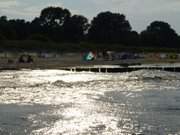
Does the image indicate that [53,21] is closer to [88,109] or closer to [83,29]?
[83,29]

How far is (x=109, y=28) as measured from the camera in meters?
144

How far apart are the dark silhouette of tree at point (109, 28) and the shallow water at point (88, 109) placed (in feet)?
324

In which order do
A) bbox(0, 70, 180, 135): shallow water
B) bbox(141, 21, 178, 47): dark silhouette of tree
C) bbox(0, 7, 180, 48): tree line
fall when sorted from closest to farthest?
bbox(0, 70, 180, 135): shallow water < bbox(0, 7, 180, 48): tree line < bbox(141, 21, 178, 47): dark silhouette of tree

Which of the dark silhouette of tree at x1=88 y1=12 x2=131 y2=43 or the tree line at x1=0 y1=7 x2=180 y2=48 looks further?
the dark silhouette of tree at x1=88 y1=12 x2=131 y2=43

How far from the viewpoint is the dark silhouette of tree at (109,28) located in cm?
14062

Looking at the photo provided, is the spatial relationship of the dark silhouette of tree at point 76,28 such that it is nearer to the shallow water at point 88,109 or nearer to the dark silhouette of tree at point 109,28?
the dark silhouette of tree at point 109,28

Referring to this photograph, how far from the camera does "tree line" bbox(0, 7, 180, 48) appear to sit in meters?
131

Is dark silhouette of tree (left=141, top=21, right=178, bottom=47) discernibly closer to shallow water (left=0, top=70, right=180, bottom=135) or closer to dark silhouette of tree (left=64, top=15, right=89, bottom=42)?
dark silhouette of tree (left=64, top=15, right=89, bottom=42)

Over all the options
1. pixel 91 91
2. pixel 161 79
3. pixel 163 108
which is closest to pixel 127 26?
pixel 161 79

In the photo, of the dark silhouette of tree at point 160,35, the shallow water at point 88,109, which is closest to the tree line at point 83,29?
the dark silhouette of tree at point 160,35

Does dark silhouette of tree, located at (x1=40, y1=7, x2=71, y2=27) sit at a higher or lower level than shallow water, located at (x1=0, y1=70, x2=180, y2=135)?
higher

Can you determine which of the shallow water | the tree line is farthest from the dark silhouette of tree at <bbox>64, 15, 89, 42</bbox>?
the shallow water

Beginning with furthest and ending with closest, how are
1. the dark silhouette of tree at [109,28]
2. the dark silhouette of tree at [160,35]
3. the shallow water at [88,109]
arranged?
the dark silhouette of tree at [160,35] → the dark silhouette of tree at [109,28] → the shallow water at [88,109]

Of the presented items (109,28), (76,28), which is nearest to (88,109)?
(76,28)
